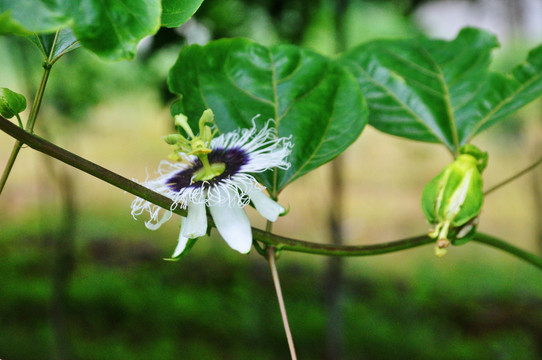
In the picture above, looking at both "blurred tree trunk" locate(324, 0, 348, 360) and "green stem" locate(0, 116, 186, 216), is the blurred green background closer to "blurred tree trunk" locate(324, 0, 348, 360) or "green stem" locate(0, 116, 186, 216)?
"blurred tree trunk" locate(324, 0, 348, 360)

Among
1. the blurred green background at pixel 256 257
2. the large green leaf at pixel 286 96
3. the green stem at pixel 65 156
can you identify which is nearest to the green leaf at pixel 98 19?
the green stem at pixel 65 156

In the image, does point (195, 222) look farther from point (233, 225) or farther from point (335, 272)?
point (335, 272)

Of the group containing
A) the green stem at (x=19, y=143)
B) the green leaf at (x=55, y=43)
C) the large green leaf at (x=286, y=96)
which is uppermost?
the large green leaf at (x=286, y=96)

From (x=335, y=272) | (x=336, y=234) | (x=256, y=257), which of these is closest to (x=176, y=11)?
(x=336, y=234)

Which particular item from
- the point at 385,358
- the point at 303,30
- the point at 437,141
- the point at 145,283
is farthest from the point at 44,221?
the point at 437,141

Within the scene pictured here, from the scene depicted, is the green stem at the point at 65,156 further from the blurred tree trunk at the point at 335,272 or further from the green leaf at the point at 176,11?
the blurred tree trunk at the point at 335,272

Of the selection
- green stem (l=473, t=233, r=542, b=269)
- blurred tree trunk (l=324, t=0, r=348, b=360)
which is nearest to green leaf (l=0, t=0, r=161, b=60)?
green stem (l=473, t=233, r=542, b=269)
